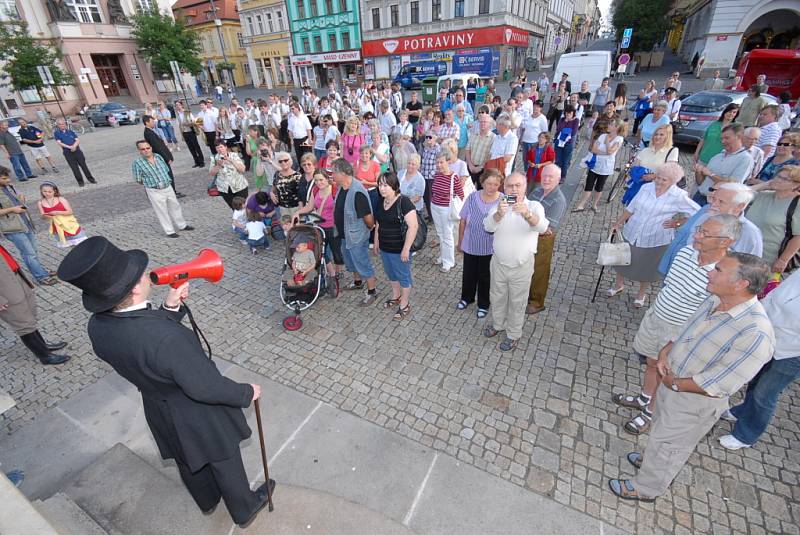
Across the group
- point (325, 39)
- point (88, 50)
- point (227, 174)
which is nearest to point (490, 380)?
point (227, 174)

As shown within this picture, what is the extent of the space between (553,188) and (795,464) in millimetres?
3175

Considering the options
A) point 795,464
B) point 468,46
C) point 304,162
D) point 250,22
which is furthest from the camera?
point 250,22

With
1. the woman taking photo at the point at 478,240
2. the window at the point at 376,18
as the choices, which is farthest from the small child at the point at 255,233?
the window at the point at 376,18

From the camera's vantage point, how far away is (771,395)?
→ 9.59 feet

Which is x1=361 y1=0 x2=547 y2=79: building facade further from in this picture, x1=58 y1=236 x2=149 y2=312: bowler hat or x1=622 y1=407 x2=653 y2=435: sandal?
x1=58 y1=236 x2=149 y2=312: bowler hat

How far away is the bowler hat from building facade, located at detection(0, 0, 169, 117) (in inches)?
1524

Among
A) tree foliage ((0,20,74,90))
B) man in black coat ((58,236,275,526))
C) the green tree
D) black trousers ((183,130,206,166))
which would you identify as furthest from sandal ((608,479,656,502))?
the green tree

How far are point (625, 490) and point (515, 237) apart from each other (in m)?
2.29

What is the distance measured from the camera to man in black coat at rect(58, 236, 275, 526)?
71.2 inches

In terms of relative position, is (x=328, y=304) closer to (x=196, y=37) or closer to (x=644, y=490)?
(x=644, y=490)

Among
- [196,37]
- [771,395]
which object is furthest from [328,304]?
[196,37]

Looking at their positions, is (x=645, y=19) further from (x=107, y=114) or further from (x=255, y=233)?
(x=107, y=114)

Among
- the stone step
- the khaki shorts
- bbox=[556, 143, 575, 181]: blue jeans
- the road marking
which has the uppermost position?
bbox=[556, 143, 575, 181]: blue jeans

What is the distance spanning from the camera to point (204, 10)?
166 feet
